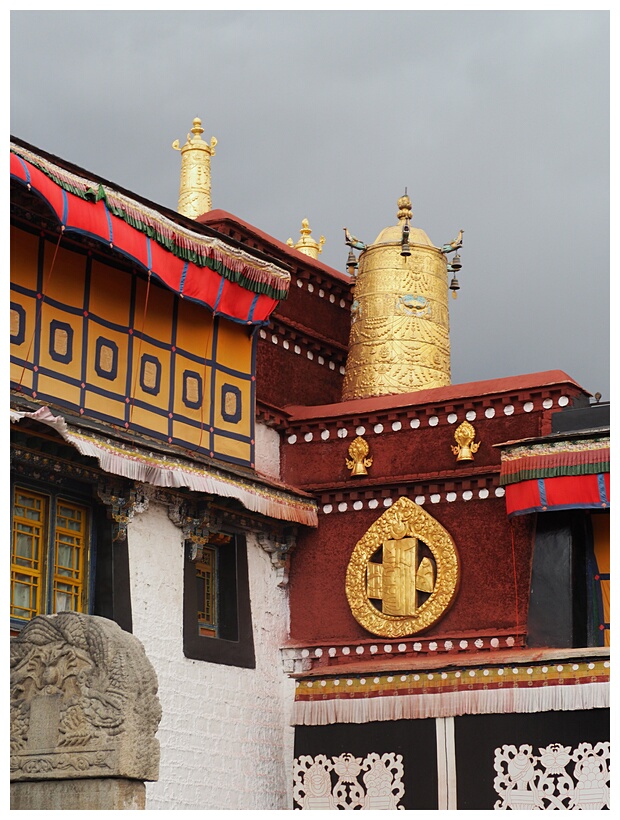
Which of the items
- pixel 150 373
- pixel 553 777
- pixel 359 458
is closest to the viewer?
pixel 553 777

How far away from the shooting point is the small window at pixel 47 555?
1133 centimetres

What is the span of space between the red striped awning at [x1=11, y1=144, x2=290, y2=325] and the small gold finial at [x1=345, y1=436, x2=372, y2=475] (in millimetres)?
1422

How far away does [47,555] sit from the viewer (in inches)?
454

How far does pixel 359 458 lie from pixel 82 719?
18.0ft

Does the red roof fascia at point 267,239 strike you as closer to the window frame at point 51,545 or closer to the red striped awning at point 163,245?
the red striped awning at point 163,245

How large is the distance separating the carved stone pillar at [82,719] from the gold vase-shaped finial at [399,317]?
623cm

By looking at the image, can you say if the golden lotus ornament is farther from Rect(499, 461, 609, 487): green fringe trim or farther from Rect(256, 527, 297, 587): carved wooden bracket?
Rect(499, 461, 609, 487): green fringe trim

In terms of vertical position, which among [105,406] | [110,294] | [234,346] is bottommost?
[105,406]

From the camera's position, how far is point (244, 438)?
13484 millimetres

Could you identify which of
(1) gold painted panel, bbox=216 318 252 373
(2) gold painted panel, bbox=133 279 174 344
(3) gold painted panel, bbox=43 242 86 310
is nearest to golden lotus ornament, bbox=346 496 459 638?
(1) gold painted panel, bbox=216 318 252 373

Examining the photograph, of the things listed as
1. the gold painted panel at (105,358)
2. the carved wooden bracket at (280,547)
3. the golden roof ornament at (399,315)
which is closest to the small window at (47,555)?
the gold painted panel at (105,358)

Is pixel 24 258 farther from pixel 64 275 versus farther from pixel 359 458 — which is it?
pixel 359 458

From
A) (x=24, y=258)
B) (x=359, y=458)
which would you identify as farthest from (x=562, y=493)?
(x=24, y=258)

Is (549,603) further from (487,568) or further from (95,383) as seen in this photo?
(95,383)
